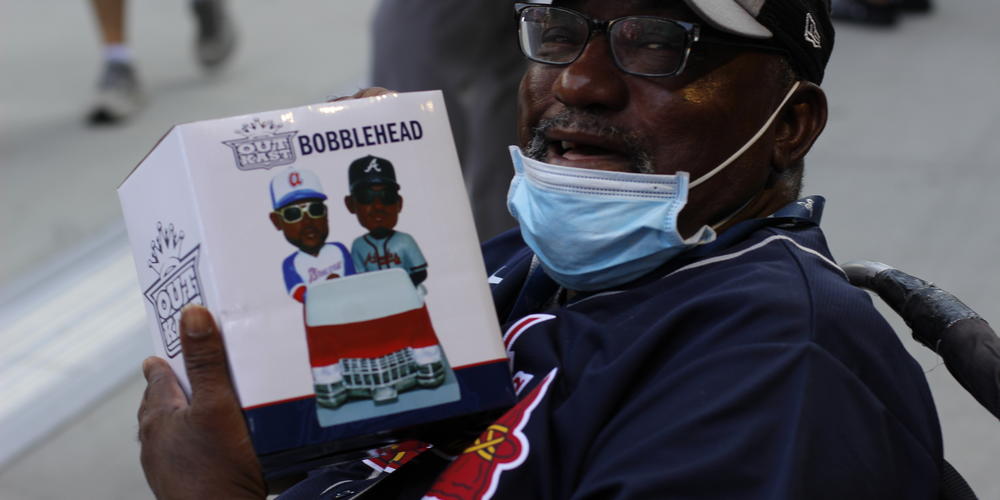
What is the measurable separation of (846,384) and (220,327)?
698 mm

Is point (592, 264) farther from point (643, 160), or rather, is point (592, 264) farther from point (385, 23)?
point (385, 23)

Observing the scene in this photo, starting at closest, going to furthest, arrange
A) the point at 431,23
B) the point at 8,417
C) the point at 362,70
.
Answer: the point at 431,23
the point at 8,417
the point at 362,70

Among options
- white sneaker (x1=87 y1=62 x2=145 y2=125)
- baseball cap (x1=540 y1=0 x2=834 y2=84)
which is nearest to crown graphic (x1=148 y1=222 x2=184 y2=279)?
baseball cap (x1=540 y1=0 x2=834 y2=84)

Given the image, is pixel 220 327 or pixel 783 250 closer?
pixel 220 327

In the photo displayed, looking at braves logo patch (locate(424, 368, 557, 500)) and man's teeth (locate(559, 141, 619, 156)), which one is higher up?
man's teeth (locate(559, 141, 619, 156))

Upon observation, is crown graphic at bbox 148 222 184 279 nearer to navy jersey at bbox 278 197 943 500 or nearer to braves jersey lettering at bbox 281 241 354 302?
braves jersey lettering at bbox 281 241 354 302

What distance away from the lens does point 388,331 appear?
1350mm

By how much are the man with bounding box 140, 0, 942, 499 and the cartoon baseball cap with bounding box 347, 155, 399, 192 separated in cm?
22

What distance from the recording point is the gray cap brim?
5.19ft

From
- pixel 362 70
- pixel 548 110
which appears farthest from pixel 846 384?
pixel 362 70

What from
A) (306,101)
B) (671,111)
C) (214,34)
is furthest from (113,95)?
(671,111)

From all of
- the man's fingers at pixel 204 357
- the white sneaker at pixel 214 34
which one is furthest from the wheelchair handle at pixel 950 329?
the white sneaker at pixel 214 34

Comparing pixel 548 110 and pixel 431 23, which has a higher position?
pixel 431 23

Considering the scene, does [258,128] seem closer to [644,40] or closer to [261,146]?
[261,146]
